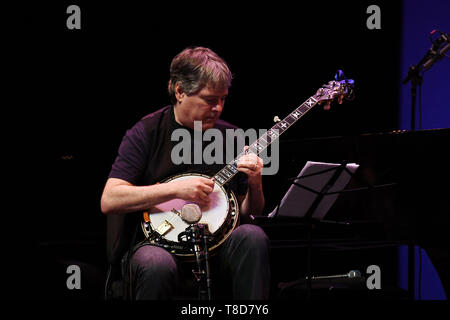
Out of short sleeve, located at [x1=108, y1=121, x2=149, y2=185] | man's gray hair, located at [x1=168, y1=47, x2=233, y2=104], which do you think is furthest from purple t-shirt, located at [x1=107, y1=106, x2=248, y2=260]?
man's gray hair, located at [x1=168, y1=47, x2=233, y2=104]

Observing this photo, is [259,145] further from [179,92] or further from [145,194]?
[145,194]

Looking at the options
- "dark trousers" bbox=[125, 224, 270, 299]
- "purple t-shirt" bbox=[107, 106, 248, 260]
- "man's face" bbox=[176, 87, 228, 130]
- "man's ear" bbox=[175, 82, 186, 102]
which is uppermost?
"man's ear" bbox=[175, 82, 186, 102]

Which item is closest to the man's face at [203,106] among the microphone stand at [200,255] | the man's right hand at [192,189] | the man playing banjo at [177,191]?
the man playing banjo at [177,191]

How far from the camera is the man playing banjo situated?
232cm

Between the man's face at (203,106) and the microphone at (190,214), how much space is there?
0.47 metres

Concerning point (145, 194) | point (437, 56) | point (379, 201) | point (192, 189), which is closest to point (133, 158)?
point (145, 194)

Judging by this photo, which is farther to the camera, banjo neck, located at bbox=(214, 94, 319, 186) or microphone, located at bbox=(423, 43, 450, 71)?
microphone, located at bbox=(423, 43, 450, 71)

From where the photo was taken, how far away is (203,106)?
2.70 metres

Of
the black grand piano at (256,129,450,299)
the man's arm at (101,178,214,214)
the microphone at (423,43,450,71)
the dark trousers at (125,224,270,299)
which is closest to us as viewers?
the dark trousers at (125,224,270,299)

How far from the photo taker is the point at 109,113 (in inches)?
175

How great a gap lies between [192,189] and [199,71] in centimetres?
60

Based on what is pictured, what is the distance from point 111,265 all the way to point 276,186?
55.9 inches

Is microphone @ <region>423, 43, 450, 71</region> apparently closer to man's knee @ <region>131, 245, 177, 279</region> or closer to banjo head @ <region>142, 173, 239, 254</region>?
banjo head @ <region>142, 173, 239, 254</region>

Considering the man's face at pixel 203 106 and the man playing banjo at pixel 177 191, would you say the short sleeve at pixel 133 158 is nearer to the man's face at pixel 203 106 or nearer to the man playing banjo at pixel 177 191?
the man playing banjo at pixel 177 191
